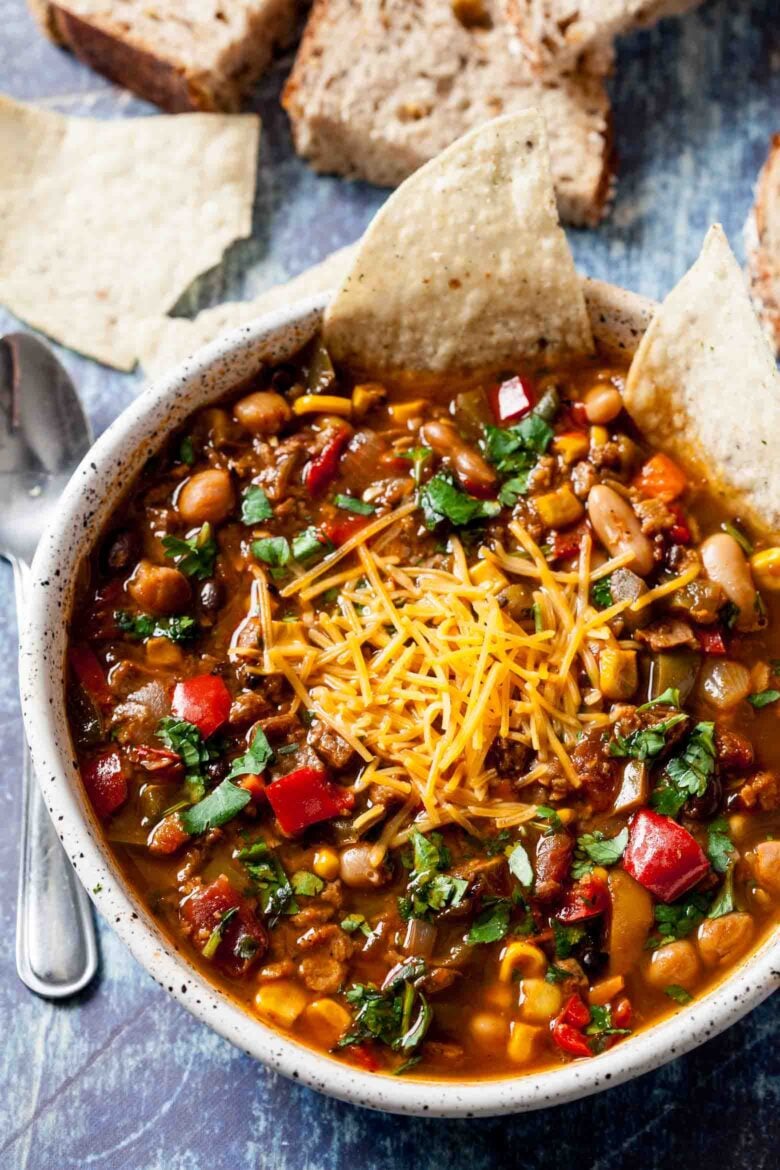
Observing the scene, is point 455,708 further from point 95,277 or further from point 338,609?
point 95,277

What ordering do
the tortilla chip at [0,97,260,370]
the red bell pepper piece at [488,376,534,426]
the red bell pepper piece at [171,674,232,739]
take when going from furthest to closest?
the tortilla chip at [0,97,260,370] → the red bell pepper piece at [488,376,534,426] → the red bell pepper piece at [171,674,232,739]

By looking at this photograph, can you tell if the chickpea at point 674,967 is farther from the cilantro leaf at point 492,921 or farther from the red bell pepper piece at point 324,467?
the red bell pepper piece at point 324,467

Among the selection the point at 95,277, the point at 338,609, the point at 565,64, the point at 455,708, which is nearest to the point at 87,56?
the point at 95,277

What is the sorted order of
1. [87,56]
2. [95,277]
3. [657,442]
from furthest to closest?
[87,56] → [95,277] → [657,442]

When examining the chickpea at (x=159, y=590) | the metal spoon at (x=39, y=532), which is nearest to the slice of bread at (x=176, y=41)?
the metal spoon at (x=39, y=532)

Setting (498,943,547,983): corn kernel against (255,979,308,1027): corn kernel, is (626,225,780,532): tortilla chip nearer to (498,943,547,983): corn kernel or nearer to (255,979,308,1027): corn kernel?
(498,943,547,983): corn kernel

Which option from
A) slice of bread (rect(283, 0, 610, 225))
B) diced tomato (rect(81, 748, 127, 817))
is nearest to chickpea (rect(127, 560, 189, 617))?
diced tomato (rect(81, 748, 127, 817))
